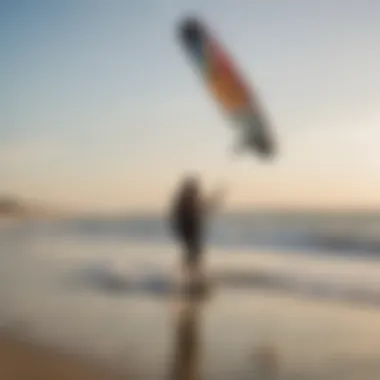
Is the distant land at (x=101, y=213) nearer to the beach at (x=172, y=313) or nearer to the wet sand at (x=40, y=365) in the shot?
the beach at (x=172, y=313)

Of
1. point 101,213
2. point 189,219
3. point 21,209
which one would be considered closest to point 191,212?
point 189,219

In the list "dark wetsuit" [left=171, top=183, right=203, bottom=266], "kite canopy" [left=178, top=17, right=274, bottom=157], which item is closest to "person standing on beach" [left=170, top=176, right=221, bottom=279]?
"dark wetsuit" [left=171, top=183, right=203, bottom=266]

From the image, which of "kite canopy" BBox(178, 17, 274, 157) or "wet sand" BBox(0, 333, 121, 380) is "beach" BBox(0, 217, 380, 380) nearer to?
"wet sand" BBox(0, 333, 121, 380)

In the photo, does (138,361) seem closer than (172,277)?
Yes

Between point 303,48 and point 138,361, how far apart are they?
662mm

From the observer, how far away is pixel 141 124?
1.64 meters

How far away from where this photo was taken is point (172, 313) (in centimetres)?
171

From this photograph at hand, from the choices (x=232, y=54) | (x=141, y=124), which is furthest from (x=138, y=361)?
(x=232, y=54)

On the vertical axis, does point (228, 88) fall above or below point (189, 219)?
above

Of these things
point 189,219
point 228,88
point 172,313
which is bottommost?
point 172,313

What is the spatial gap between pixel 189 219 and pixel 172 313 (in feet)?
0.71

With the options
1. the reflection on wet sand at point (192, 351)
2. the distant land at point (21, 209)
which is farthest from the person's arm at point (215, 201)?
the distant land at point (21, 209)

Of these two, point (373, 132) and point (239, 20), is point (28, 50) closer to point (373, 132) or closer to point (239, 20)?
point (239, 20)

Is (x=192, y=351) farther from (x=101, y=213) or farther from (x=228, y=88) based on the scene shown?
(x=228, y=88)
